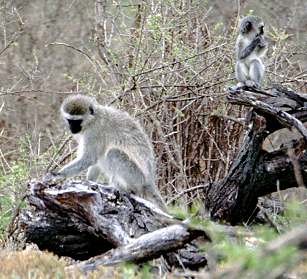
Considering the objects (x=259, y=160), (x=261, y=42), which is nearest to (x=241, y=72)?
(x=261, y=42)

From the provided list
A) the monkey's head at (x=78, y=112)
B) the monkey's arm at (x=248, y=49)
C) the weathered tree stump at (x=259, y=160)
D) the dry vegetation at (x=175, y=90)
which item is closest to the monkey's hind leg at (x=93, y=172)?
the monkey's head at (x=78, y=112)

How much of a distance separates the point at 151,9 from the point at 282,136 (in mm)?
5139

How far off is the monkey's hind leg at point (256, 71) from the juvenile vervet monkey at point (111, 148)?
4.52 feet

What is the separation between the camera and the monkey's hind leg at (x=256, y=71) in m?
9.38

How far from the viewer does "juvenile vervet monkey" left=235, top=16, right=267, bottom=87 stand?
9430 millimetres

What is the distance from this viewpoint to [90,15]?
1955cm

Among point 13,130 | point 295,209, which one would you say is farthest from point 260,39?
point 13,130

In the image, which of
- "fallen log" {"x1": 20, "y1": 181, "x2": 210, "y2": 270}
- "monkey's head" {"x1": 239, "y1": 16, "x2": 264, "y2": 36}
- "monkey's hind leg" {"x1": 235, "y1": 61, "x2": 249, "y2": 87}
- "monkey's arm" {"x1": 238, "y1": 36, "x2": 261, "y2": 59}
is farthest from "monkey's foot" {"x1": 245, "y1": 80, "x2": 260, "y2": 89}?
"fallen log" {"x1": 20, "y1": 181, "x2": 210, "y2": 270}

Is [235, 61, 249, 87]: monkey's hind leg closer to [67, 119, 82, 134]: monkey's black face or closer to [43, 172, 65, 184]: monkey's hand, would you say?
[67, 119, 82, 134]: monkey's black face

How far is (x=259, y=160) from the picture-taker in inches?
330

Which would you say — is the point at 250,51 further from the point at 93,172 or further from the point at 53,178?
the point at 53,178

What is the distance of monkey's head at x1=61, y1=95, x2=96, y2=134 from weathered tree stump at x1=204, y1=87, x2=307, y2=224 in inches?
54.2

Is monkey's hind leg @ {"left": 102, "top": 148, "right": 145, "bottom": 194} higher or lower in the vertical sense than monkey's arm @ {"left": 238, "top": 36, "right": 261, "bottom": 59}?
lower

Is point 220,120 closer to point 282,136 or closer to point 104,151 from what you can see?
point 104,151
